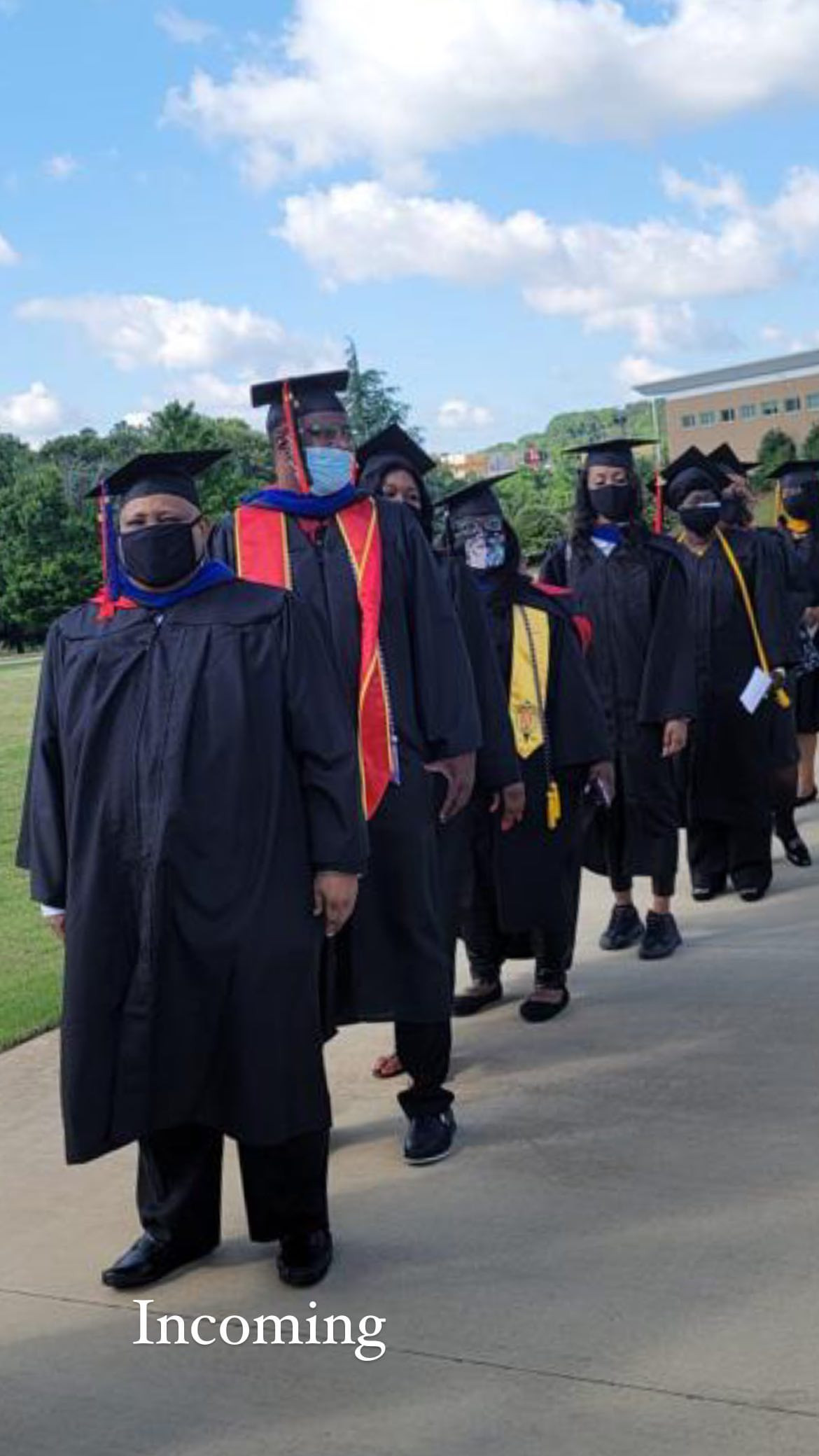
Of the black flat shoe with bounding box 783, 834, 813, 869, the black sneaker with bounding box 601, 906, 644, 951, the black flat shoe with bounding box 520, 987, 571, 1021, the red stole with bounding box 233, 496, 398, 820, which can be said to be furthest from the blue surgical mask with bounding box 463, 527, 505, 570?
the black flat shoe with bounding box 783, 834, 813, 869

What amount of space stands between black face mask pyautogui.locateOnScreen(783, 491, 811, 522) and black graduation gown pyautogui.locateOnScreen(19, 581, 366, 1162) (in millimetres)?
6958

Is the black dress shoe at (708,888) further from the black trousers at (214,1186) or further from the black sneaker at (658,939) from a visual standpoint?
the black trousers at (214,1186)

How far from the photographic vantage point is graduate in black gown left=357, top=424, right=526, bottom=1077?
15.7 ft

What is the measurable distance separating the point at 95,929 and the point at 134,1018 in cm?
22

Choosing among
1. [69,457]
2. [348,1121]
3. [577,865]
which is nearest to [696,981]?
[577,865]

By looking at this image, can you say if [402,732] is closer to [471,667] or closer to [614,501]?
[471,667]

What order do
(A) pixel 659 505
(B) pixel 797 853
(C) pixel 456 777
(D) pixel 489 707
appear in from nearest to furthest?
1. (C) pixel 456 777
2. (D) pixel 489 707
3. (A) pixel 659 505
4. (B) pixel 797 853

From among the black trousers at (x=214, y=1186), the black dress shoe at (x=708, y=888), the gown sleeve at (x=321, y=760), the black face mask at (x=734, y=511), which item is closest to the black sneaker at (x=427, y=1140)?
the black trousers at (x=214, y=1186)

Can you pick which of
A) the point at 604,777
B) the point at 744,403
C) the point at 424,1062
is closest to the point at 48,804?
the point at 424,1062

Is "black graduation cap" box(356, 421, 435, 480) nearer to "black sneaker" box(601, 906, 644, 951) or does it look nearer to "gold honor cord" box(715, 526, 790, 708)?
"black sneaker" box(601, 906, 644, 951)

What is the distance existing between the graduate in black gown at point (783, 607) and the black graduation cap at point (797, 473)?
1.17 meters

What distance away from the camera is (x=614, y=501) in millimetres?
6422

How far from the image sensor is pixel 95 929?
136 inches

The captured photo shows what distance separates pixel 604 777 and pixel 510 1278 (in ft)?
8.83
